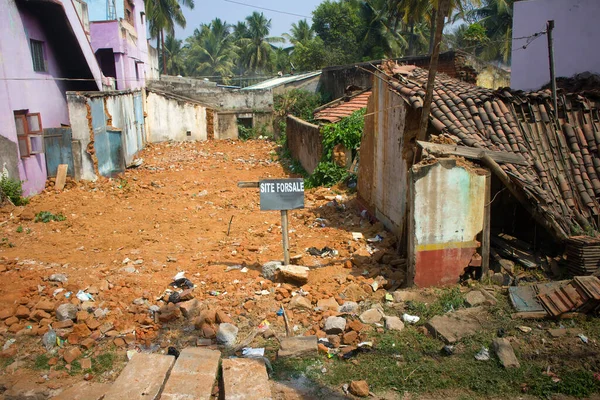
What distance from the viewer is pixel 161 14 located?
119ft

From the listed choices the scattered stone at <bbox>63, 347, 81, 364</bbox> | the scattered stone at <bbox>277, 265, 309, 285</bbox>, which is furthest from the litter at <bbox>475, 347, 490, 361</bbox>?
the scattered stone at <bbox>63, 347, 81, 364</bbox>

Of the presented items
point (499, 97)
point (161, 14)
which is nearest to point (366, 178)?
point (499, 97)

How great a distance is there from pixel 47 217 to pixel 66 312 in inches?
229

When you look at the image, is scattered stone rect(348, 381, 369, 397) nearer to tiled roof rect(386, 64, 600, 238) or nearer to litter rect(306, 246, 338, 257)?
tiled roof rect(386, 64, 600, 238)

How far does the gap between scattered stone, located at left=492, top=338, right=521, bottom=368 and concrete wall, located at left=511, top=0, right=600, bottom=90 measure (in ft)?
27.4

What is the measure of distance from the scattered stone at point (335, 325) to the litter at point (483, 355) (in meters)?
1.50

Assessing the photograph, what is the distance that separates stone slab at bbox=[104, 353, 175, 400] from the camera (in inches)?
174

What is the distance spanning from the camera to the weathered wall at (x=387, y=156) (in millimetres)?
8008

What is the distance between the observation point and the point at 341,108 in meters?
16.5

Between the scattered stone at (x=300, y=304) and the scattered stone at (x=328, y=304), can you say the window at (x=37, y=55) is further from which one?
the scattered stone at (x=328, y=304)

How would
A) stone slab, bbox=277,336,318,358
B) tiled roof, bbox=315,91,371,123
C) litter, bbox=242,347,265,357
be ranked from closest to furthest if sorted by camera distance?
stone slab, bbox=277,336,318,358 < litter, bbox=242,347,265,357 < tiled roof, bbox=315,91,371,123

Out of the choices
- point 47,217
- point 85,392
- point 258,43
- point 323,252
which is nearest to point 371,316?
point 323,252

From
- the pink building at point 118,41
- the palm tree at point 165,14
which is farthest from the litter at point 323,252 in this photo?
the palm tree at point 165,14

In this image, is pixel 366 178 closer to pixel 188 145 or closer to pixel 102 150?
pixel 102 150
